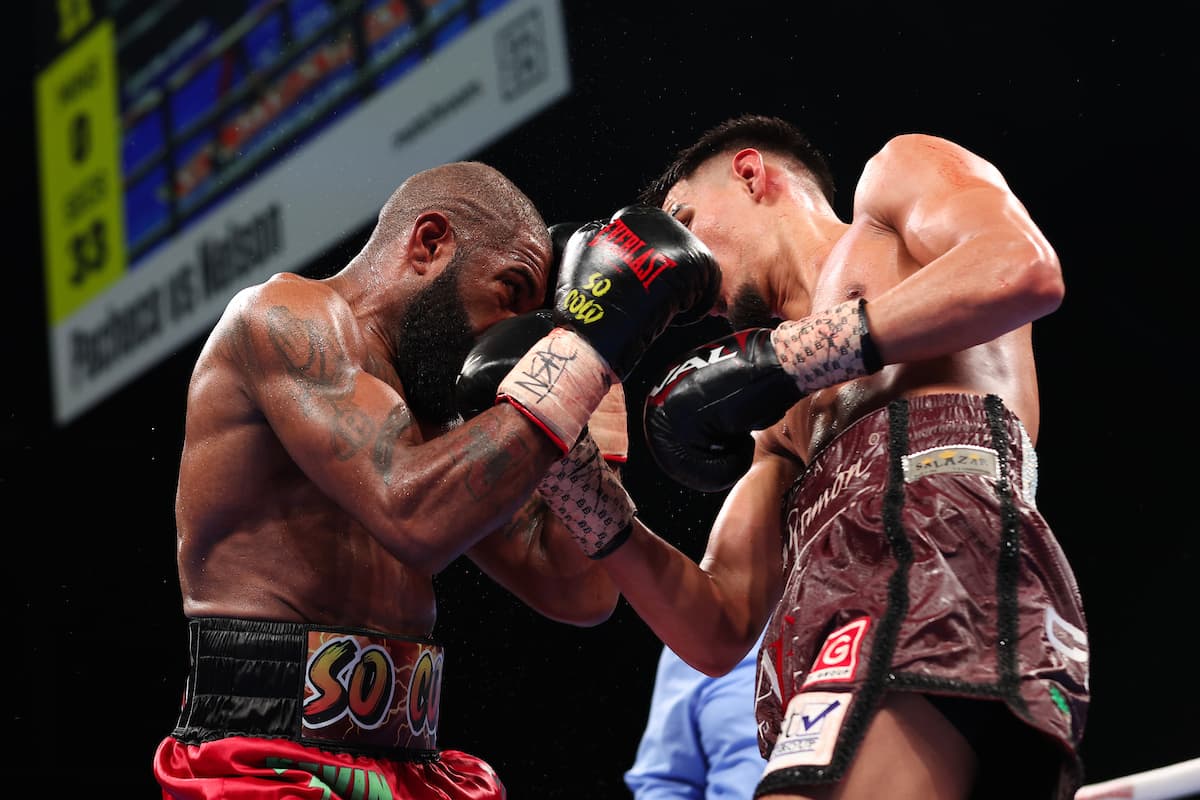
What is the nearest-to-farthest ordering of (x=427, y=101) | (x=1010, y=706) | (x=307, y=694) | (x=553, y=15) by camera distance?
(x=1010, y=706)
(x=307, y=694)
(x=427, y=101)
(x=553, y=15)

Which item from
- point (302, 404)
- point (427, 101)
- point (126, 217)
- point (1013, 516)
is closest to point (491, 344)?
point (302, 404)

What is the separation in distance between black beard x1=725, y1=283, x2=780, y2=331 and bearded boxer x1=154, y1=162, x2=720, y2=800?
271 millimetres

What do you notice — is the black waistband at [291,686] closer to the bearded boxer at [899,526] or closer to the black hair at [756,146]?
the bearded boxer at [899,526]

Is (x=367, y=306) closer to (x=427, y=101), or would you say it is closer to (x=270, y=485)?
(x=270, y=485)

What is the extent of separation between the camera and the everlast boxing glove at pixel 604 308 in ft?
5.50

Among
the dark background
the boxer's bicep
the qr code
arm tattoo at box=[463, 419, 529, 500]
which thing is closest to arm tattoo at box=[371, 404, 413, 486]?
the boxer's bicep

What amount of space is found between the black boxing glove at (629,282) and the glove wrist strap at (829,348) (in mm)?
184

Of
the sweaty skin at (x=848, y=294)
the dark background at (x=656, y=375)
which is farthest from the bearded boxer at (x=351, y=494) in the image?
the dark background at (x=656, y=375)

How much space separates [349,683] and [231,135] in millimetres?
2862

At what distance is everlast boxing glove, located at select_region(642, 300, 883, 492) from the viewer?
1.64 m

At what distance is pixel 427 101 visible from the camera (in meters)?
4.00

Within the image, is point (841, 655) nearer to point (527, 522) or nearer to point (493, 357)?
point (493, 357)

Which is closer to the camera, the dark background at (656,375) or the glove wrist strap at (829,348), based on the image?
the glove wrist strap at (829,348)

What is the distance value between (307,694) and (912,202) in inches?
43.8
